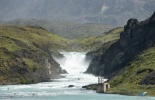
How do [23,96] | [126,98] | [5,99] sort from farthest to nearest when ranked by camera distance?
[23,96] < [5,99] < [126,98]

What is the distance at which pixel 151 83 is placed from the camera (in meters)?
185

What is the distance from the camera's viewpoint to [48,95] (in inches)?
7840

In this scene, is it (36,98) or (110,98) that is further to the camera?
(36,98)

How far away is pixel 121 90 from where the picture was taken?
191 meters

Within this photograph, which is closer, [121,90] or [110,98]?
[110,98]

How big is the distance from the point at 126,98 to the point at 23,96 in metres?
46.6

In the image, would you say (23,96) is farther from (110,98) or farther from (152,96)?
(152,96)

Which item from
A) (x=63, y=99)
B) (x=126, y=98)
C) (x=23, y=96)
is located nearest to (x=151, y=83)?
(x=126, y=98)

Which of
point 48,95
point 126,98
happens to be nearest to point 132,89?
point 126,98

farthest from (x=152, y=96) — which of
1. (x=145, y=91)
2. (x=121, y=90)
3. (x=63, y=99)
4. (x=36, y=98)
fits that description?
(x=36, y=98)

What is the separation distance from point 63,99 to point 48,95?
21.5m

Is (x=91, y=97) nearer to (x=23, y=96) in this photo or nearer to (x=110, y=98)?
(x=110, y=98)

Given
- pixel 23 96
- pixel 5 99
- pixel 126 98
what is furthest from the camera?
pixel 23 96

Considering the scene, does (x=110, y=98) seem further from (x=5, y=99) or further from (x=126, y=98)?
(x=5, y=99)
